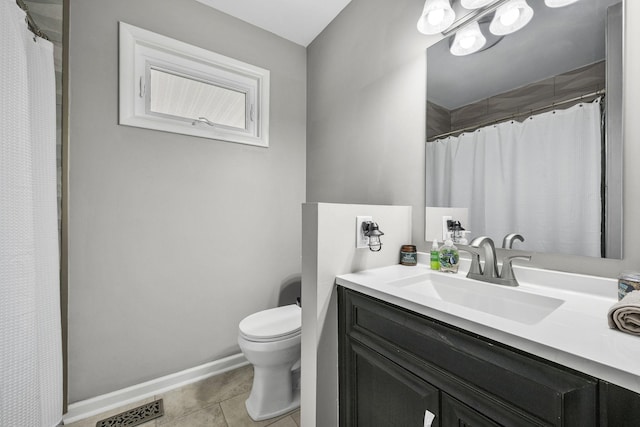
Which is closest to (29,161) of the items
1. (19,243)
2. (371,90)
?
(19,243)

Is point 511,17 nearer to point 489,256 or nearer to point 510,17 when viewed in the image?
point 510,17

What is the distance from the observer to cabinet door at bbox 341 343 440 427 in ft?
2.54

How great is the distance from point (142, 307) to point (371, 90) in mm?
2005

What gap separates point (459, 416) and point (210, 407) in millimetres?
1445

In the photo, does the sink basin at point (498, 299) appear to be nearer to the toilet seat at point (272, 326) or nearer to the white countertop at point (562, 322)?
the white countertop at point (562, 322)

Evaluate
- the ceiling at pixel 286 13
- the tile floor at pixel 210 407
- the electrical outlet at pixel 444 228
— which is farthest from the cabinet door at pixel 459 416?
the ceiling at pixel 286 13

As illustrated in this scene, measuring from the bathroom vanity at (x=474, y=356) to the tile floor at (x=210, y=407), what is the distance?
2.18 ft

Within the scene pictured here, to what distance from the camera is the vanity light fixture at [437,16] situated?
1.20m

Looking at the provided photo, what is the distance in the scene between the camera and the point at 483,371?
2.08 ft

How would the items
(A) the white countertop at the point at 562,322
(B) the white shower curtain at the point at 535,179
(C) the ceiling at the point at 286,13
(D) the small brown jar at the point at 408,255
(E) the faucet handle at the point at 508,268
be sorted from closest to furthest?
(A) the white countertop at the point at 562,322, (B) the white shower curtain at the point at 535,179, (E) the faucet handle at the point at 508,268, (D) the small brown jar at the point at 408,255, (C) the ceiling at the point at 286,13

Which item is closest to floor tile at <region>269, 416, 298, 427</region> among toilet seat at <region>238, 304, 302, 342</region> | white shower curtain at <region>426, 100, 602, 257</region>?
toilet seat at <region>238, 304, 302, 342</region>

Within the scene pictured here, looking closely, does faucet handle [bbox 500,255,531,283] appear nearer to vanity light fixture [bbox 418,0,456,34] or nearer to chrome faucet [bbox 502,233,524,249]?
chrome faucet [bbox 502,233,524,249]

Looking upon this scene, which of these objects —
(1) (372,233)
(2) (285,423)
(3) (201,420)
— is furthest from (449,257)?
(3) (201,420)

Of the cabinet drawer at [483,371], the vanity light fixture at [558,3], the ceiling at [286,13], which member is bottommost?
the cabinet drawer at [483,371]
